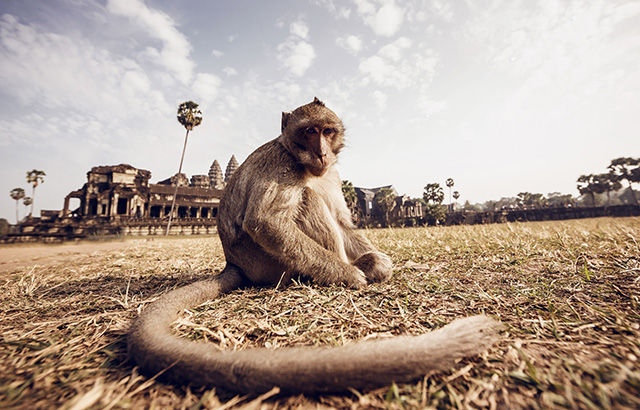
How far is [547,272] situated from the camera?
104 inches

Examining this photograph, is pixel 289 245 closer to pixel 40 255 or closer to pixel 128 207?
pixel 40 255

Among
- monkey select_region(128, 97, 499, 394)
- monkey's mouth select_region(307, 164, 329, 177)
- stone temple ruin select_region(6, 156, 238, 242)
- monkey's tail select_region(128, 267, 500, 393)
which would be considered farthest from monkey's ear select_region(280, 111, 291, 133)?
stone temple ruin select_region(6, 156, 238, 242)

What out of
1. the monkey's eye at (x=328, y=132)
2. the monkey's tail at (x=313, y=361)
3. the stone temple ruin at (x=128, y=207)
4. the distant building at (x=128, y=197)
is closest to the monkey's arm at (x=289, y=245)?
the monkey's eye at (x=328, y=132)

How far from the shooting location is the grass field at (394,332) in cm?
101

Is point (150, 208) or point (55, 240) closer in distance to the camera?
point (55, 240)

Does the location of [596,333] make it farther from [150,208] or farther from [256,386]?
[150,208]

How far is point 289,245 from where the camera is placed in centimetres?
245

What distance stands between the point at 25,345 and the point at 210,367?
1296mm

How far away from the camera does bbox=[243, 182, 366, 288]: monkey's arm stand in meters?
2.45

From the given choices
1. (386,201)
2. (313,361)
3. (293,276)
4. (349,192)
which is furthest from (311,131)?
(386,201)

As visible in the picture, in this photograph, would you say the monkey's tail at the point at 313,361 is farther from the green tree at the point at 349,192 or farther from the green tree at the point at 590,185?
the green tree at the point at 590,185

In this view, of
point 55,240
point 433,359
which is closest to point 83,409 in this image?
point 433,359

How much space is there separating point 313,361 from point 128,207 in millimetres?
37995

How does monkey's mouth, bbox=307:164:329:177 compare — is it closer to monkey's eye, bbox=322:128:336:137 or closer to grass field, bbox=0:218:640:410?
monkey's eye, bbox=322:128:336:137
